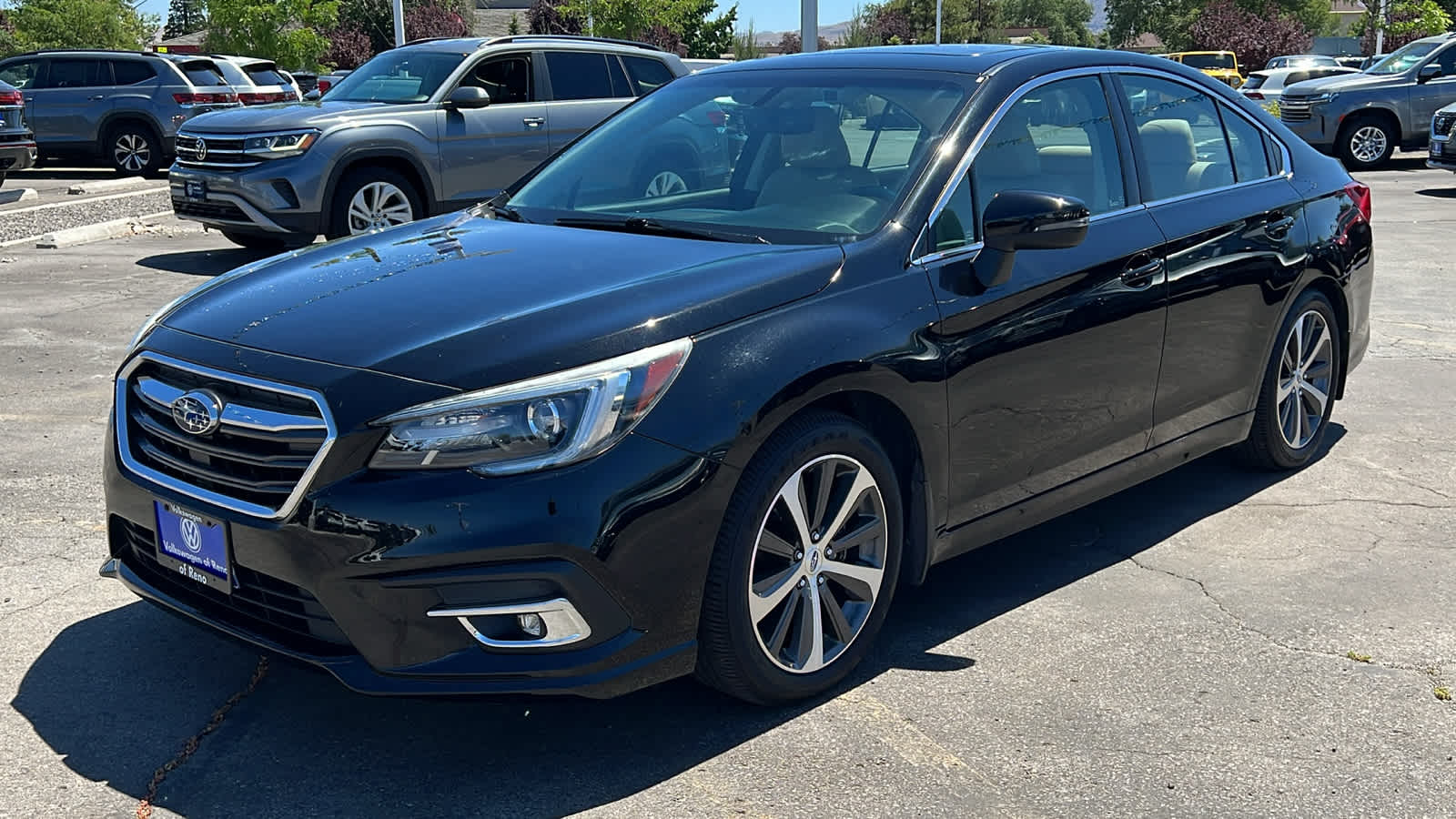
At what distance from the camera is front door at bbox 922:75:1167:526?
13.8 feet

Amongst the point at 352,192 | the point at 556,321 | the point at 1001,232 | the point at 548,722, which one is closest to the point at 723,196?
the point at 1001,232

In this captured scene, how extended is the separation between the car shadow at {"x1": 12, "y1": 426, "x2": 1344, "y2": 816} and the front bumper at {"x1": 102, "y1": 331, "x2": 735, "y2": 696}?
0.18 metres

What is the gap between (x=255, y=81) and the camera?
75.0 ft

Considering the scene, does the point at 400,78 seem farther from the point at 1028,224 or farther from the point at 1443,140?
the point at 1443,140

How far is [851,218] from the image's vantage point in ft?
13.8

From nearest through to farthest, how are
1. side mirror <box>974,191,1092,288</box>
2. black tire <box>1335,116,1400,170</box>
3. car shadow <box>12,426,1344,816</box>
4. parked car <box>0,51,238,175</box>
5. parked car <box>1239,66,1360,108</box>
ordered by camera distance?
car shadow <box>12,426,1344,816</box>
side mirror <box>974,191,1092,288</box>
parked car <box>0,51,238,175</box>
black tire <box>1335,116,1400,170</box>
parked car <box>1239,66,1360,108</box>

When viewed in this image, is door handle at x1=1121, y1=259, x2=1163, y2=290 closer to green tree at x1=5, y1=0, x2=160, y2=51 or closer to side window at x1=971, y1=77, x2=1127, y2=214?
side window at x1=971, y1=77, x2=1127, y2=214

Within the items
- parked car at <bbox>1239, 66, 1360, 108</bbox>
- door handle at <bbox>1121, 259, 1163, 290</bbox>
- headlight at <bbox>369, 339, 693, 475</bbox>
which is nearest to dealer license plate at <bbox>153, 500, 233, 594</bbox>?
headlight at <bbox>369, 339, 693, 475</bbox>

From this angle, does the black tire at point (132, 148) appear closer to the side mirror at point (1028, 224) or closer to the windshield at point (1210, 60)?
the side mirror at point (1028, 224)

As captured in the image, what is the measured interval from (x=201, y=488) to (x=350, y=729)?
712 mm

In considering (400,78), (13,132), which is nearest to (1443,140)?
(400,78)

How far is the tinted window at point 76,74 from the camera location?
1930 cm

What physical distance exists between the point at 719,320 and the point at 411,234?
1420 millimetres

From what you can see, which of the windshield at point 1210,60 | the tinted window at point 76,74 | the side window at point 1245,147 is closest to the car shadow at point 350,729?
the side window at point 1245,147
